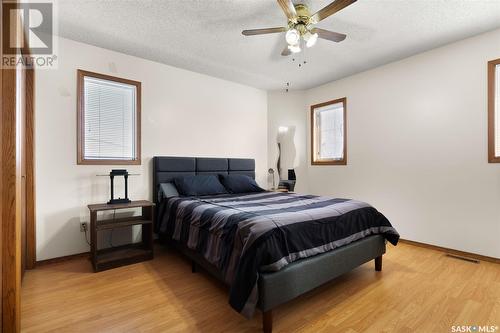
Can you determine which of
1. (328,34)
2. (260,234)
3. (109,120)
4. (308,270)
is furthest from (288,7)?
(109,120)

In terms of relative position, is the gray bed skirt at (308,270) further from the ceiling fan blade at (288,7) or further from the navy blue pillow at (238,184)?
the ceiling fan blade at (288,7)

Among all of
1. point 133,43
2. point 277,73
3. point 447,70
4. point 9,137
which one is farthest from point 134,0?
point 447,70

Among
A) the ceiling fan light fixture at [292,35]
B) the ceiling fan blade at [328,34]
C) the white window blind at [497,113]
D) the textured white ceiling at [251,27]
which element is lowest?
the white window blind at [497,113]

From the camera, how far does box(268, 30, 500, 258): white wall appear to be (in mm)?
2804

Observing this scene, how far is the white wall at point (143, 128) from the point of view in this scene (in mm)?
2721

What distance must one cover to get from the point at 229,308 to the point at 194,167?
2274 millimetres

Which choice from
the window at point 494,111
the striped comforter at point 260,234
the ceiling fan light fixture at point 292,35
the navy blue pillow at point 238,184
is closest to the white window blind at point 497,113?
the window at point 494,111

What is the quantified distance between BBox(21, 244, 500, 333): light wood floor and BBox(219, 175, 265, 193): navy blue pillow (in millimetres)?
1326

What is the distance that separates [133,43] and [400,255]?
171 inches

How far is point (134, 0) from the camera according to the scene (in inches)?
86.8

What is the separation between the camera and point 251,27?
8.66ft

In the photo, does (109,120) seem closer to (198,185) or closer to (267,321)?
(198,185)

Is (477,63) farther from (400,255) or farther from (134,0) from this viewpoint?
(134,0)

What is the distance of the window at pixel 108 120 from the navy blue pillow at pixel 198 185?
68 cm
